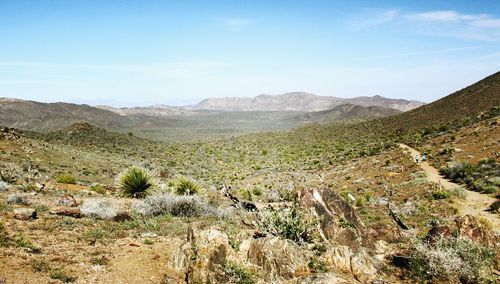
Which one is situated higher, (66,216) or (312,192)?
(312,192)

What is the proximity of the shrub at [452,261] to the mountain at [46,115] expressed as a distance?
112m

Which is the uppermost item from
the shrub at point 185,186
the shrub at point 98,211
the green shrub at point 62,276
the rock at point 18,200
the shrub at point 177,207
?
the rock at point 18,200

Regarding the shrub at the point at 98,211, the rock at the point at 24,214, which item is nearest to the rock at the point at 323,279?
the shrub at the point at 98,211

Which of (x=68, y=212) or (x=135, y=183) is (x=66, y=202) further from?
(x=135, y=183)

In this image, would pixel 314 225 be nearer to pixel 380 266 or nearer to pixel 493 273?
pixel 380 266

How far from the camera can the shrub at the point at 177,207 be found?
513 inches

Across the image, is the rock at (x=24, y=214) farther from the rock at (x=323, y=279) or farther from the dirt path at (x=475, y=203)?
the dirt path at (x=475, y=203)

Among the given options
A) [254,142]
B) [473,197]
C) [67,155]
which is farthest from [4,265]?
[254,142]

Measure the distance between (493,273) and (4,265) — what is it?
33.8ft

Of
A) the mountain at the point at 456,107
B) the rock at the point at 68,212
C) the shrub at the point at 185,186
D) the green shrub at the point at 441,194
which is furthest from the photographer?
the mountain at the point at 456,107

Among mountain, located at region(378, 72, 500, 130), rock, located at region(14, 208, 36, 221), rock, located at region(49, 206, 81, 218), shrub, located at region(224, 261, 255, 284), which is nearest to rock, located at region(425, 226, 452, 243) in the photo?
shrub, located at region(224, 261, 255, 284)

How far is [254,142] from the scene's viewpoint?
68438mm

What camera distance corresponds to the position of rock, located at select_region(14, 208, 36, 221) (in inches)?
415

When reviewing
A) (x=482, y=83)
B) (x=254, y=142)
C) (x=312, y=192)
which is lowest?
(x=254, y=142)
